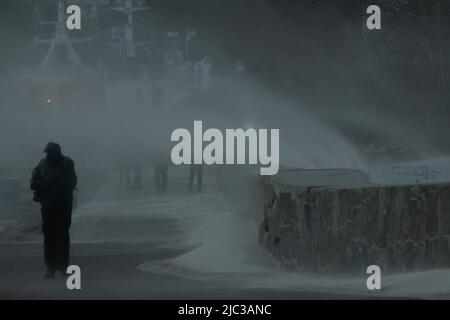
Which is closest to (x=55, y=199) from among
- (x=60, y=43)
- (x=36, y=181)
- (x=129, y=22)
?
(x=36, y=181)

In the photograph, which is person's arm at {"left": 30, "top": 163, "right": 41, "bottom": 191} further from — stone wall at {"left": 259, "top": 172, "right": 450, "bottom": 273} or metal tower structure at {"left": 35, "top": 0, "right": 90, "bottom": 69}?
metal tower structure at {"left": 35, "top": 0, "right": 90, "bottom": 69}

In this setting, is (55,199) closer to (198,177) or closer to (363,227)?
(363,227)

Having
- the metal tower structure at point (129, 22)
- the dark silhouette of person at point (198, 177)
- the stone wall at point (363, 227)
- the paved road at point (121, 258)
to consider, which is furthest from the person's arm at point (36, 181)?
the dark silhouette of person at point (198, 177)

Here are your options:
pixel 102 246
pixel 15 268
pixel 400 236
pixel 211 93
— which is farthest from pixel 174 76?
pixel 400 236

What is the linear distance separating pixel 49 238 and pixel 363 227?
3.58 metres

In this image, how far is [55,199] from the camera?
18.3 metres

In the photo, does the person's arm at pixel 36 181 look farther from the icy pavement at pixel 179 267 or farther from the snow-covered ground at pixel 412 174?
the snow-covered ground at pixel 412 174

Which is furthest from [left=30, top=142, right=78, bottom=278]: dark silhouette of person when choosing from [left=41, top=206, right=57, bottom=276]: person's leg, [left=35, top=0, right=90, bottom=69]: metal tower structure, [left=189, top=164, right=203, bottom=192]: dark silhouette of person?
[left=189, top=164, right=203, bottom=192]: dark silhouette of person

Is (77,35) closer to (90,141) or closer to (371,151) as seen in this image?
(371,151)

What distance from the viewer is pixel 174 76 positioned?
121ft

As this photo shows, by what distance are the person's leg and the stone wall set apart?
2.18 metres

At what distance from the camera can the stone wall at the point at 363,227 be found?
50.6 feet

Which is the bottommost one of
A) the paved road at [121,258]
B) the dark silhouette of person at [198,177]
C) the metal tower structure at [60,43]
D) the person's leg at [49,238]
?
the paved road at [121,258]

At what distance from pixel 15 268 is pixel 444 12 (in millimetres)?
16315
